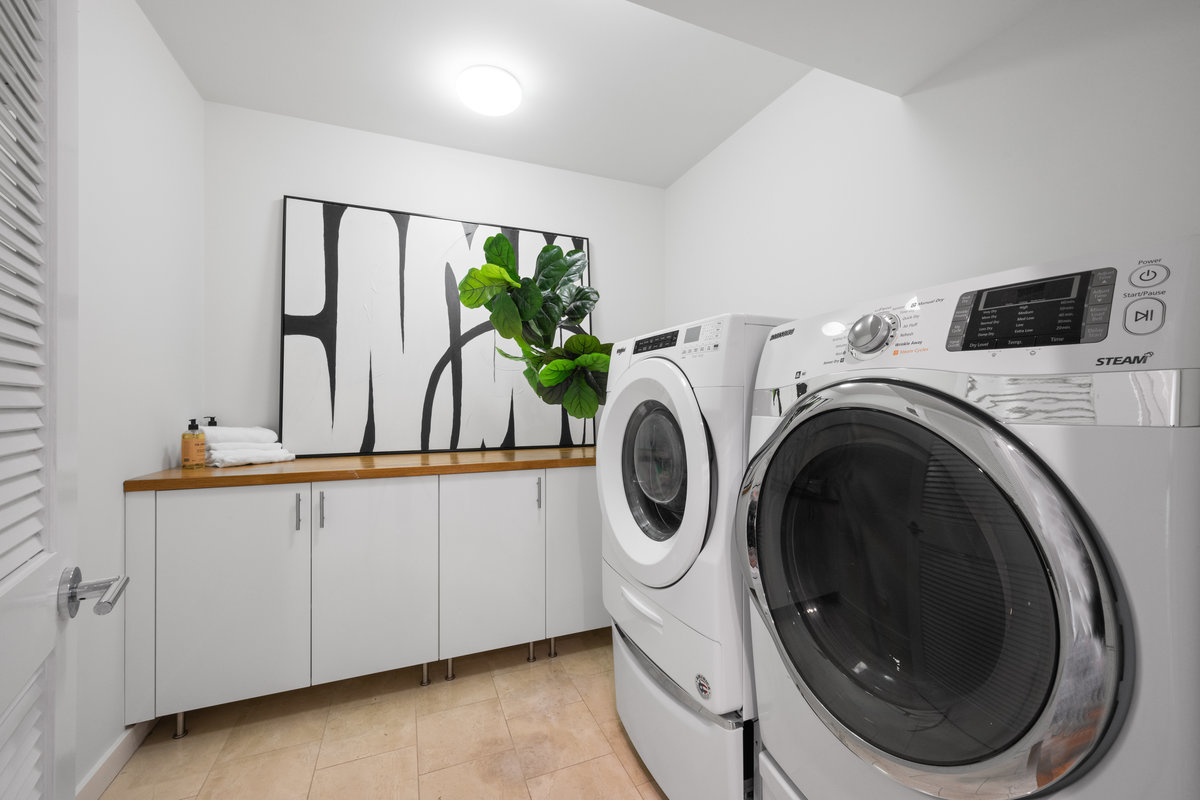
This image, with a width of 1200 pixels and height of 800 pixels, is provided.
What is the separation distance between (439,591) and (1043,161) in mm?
2302

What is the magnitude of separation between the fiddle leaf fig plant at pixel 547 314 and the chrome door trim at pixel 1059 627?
1410mm

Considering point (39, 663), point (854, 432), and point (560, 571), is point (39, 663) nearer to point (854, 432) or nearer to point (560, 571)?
point (854, 432)

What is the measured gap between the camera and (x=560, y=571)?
2.03 m

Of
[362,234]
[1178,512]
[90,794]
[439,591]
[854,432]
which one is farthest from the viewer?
[362,234]

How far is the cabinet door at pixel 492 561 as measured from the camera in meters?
1.84

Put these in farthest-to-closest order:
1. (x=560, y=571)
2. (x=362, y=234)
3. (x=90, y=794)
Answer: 1. (x=362, y=234)
2. (x=560, y=571)
3. (x=90, y=794)

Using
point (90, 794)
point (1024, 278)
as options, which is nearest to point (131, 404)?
point (90, 794)

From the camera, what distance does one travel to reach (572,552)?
6.72ft

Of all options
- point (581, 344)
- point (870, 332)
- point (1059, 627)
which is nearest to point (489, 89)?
point (581, 344)

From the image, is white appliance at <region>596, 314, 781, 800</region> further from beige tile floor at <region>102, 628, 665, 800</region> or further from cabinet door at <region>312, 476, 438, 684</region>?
cabinet door at <region>312, 476, 438, 684</region>

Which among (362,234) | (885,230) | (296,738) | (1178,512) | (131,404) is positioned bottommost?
(296,738)

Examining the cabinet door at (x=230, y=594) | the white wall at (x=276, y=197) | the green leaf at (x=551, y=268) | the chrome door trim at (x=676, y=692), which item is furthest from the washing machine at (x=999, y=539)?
the white wall at (x=276, y=197)

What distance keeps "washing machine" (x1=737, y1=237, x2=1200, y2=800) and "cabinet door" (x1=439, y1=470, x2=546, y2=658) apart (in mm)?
1237

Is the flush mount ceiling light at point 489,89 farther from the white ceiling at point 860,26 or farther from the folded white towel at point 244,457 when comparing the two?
the folded white towel at point 244,457
